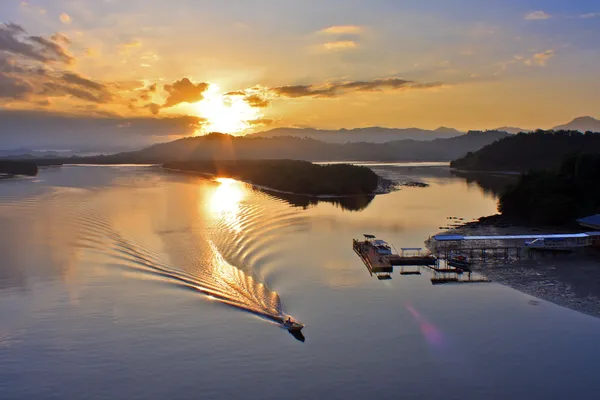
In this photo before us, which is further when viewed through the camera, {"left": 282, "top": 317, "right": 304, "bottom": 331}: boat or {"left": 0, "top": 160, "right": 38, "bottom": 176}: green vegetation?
{"left": 0, "top": 160, "right": 38, "bottom": 176}: green vegetation

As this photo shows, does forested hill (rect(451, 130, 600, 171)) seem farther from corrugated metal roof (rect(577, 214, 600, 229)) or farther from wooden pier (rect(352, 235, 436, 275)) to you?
wooden pier (rect(352, 235, 436, 275))

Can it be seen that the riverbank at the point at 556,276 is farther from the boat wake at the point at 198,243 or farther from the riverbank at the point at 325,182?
the riverbank at the point at 325,182

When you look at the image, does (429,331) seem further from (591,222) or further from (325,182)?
(325,182)

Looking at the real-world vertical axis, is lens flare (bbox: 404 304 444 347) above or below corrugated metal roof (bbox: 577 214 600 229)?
below

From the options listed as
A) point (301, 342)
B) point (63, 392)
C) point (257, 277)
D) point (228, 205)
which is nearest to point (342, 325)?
point (301, 342)

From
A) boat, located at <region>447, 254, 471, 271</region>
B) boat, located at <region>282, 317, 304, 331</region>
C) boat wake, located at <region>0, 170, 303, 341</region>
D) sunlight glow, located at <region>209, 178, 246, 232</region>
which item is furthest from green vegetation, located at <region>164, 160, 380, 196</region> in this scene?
boat, located at <region>282, 317, 304, 331</region>

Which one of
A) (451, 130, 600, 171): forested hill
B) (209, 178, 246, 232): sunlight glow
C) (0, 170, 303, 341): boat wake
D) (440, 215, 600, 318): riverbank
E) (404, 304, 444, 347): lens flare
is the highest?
(451, 130, 600, 171): forested hill

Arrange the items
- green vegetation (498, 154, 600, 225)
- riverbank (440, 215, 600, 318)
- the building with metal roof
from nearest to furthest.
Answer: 1. riverbank (440, 215, 600, 318)
2. the building with metal roof
3. green vegetation (498, 154, 600, 225)

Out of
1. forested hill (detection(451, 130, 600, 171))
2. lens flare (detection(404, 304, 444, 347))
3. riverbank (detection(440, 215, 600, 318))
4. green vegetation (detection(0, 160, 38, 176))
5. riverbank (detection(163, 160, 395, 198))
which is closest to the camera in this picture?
lens flare (detection(404, 304, 444, 347))
